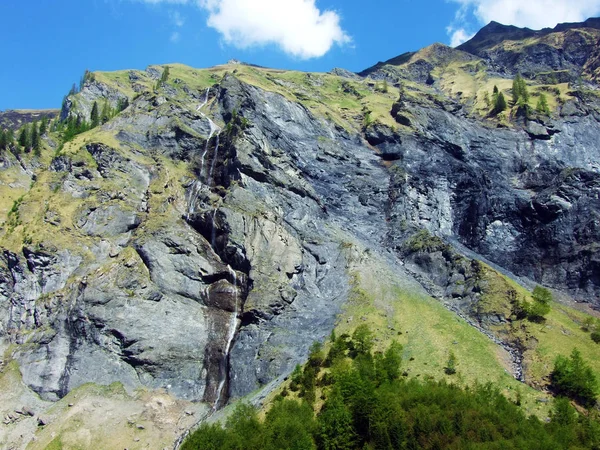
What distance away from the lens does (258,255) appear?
74000mm

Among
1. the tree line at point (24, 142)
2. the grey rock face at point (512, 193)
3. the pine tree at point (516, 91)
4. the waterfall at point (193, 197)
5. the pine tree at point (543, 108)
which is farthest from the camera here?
the pine tree at point (516, 91)

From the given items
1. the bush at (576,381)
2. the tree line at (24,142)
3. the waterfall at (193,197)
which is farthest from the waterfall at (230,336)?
the tree line at (24,142)

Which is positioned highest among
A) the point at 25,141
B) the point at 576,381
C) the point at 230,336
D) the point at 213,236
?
the point at 25,141

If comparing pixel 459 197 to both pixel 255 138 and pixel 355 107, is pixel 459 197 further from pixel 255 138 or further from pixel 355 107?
pixel 355 107

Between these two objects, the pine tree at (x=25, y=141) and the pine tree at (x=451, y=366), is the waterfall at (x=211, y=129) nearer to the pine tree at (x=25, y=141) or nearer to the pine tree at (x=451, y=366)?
the pine tree at (x=25, y=141)

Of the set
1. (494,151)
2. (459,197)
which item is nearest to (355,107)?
(494,151)

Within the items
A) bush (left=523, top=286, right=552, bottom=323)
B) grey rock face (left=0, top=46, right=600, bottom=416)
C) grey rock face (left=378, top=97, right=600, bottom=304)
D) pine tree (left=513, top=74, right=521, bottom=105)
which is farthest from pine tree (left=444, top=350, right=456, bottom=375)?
pine tree (left=513, top=74, right=521, bottom=105)

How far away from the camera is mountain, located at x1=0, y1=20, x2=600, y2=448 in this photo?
58.6 metres

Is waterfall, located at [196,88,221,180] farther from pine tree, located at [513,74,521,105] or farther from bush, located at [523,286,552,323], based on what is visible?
pine tree, located at [513,74,521,105]

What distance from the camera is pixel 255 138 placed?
9650 cm

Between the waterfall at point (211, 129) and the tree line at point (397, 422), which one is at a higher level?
the waterfall at point (211, 129)

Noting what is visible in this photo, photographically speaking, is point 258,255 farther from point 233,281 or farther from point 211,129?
point 211,129

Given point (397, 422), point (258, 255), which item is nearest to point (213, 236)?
point (258, 255)

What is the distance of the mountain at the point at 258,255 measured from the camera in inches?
2307
